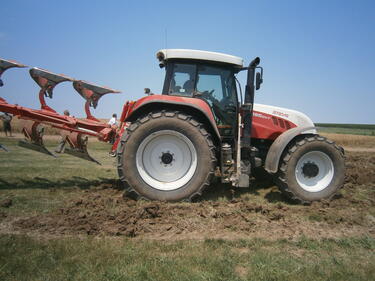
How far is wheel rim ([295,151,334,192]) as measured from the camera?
4664 millimetres

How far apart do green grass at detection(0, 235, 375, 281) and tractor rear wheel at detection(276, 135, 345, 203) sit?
1.38 m

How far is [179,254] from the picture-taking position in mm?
2742

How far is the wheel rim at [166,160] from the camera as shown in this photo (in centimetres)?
422

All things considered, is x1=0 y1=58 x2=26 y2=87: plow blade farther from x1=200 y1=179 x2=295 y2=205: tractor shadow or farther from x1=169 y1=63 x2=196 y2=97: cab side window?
x1=200 y1=179 x2=295 y2=205: tractor shadow

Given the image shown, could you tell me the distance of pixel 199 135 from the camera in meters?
4.13

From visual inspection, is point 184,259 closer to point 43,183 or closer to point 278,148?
point 278,148

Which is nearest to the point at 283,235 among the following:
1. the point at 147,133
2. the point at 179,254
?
the point at 179,254

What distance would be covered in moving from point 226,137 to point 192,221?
1.79 meters

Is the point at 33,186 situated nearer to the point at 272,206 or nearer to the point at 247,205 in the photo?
the point at 247,205

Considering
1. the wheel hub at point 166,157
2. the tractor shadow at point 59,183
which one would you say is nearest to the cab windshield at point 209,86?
the wheel hub at point 166,157

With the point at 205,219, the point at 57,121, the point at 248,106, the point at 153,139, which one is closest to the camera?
the point at 205,219

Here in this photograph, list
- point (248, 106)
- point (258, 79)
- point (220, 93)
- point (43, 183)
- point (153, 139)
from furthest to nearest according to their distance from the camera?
point (43, 183) → point (220, 93) → point (248, 106) → point (258, 79) → point (153, 139)

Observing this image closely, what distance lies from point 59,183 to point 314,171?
193 inches

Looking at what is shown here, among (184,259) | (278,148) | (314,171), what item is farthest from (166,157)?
(314,171)
